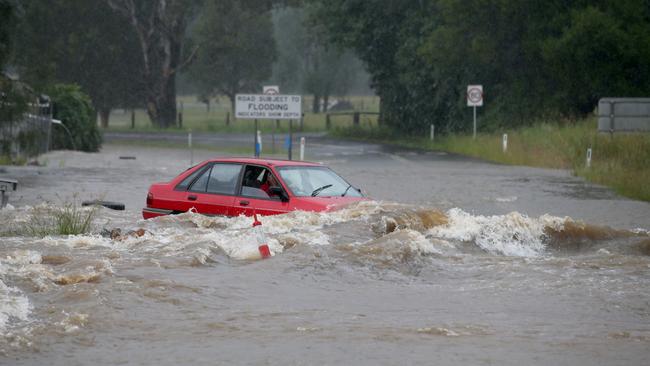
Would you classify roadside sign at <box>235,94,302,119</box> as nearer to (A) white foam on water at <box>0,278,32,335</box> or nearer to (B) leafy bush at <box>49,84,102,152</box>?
(B) leafy bush at <box>49,84,102,152</box>

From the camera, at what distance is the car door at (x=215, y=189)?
15883mm

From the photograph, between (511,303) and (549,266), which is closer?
(511,303)

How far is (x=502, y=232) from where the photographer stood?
52.6ft

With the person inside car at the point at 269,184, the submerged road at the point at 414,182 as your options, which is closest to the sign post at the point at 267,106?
the submerged road at the point at 414,182

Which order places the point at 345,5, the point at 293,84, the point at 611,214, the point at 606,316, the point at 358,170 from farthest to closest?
the point at 293,84
the point at 345,5
the point at 358,170
the point at 611,214
the point at 606,316

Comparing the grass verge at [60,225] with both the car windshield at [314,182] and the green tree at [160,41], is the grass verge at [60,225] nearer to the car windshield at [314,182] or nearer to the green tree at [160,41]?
the car windshield at [314,182]

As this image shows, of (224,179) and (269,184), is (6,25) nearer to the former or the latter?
(224,179)

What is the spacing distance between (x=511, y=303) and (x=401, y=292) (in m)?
1.24

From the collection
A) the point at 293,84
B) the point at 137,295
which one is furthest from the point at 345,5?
the point at 293,84

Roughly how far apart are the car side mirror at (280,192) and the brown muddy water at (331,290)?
380mm

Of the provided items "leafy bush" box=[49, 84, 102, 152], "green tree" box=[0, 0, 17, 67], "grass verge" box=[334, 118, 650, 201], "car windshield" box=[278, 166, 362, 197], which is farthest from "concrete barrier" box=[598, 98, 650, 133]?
"car windshield" box=[278, 166, 362, 197]

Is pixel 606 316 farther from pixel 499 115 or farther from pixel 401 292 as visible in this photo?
pixel 499 115

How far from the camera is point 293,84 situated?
427 ft

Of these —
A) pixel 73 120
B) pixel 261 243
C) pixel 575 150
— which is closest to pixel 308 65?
pixel 73 120
